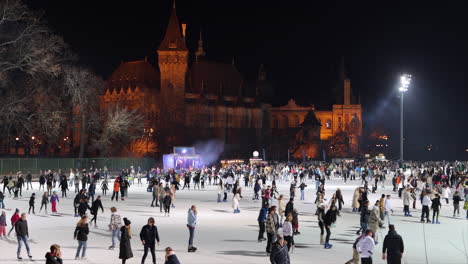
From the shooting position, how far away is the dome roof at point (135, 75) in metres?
129

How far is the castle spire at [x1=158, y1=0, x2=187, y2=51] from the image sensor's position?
114 meters

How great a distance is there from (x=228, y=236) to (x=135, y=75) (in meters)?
113

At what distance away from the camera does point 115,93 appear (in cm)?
12288

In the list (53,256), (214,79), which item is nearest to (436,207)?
(53,256)

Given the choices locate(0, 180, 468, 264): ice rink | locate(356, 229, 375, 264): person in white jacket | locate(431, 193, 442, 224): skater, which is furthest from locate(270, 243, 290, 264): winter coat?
locate(431, 193, 442, 224): skater

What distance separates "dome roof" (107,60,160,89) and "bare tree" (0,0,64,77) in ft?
281

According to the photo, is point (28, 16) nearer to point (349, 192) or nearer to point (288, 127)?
point (349, 192)

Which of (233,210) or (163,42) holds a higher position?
(163,42)

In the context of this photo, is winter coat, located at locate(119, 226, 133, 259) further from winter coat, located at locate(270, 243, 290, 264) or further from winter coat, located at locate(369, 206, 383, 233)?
winter coat, located at locate(369, 206, 383, 233)

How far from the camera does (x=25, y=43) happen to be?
4009cm

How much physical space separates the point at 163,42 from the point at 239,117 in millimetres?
24400

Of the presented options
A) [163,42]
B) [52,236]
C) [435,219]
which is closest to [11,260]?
[52,236]

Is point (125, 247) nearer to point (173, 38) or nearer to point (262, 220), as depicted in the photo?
point (262, 220)

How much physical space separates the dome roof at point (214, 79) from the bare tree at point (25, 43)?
90.6 metres
